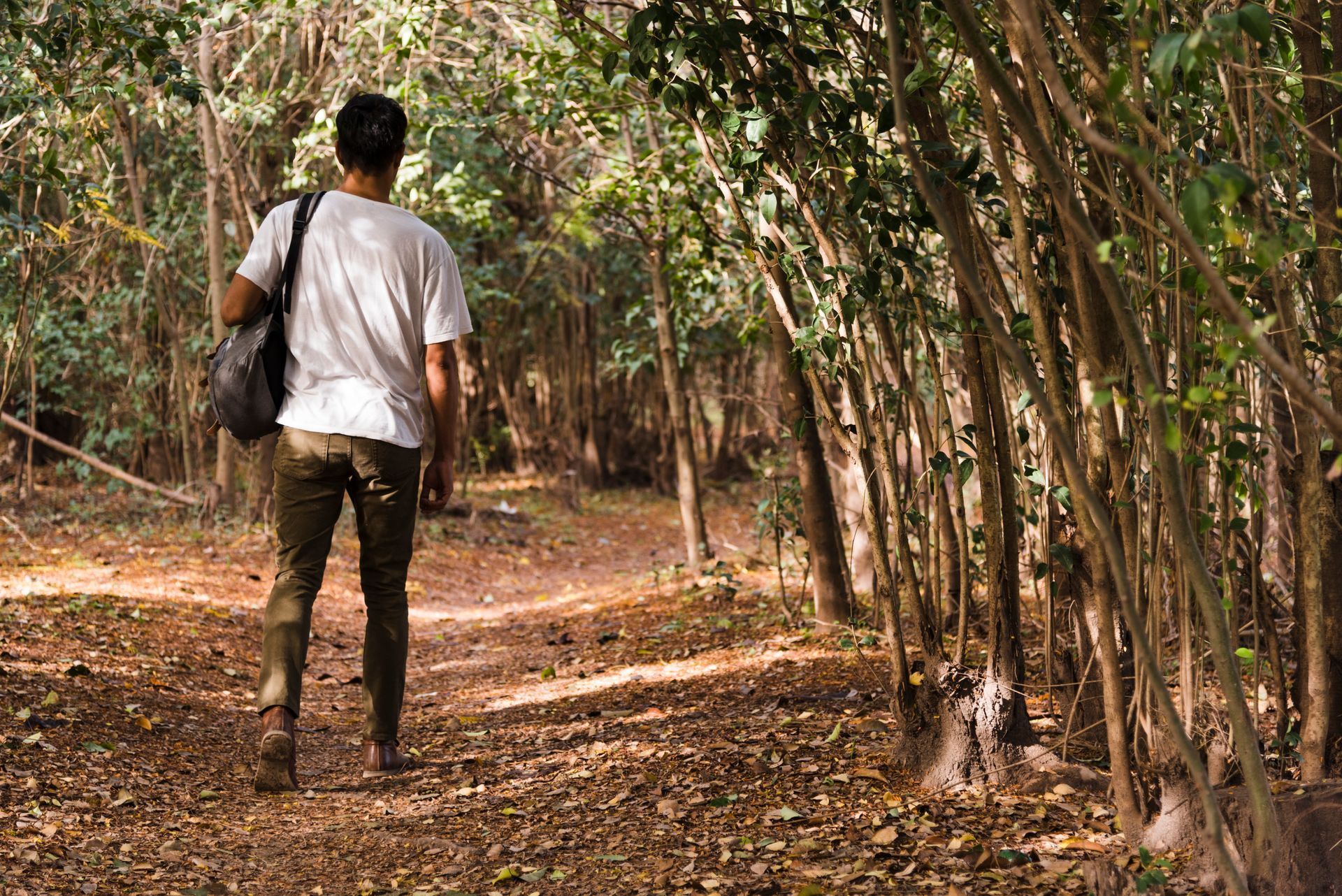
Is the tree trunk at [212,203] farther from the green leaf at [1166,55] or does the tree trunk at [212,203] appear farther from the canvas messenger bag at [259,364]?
the green leaf at [1166,55]

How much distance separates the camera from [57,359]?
36.9 feet

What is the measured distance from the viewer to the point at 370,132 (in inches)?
134

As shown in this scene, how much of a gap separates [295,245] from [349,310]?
0.25m

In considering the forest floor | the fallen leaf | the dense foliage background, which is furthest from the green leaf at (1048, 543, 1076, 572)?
the fallen leaf

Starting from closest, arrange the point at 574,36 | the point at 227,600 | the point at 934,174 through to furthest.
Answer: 1. the point at 934,174
2. the point at 574,36
3. the point at 227,600

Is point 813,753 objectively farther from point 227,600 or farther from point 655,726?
point 227,600

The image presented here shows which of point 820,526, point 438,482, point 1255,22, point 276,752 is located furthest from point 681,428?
point 1255,22

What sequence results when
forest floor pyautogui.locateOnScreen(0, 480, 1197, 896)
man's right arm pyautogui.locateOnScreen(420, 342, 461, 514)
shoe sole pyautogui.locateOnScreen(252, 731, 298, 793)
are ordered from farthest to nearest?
man's right arm pyautogui.locateOnScreen(420, 342, 461, 514)
shoe sole pyautogui.locateOnScreen(252, 731, 298, 793)
forest floor pyautogui.locateOnScreen(0, 480, 1197, 896)

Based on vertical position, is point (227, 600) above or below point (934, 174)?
below

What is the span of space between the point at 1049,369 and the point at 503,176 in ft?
36.7

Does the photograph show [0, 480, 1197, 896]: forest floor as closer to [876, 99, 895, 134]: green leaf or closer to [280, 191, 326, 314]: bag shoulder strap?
[280, 191, 326, 314]: bag shoulder strap

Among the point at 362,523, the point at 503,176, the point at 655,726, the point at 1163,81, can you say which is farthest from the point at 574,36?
the point at 503,176

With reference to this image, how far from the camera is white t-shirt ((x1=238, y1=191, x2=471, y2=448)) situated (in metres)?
3.36

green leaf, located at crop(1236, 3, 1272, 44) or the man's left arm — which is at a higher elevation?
green leaf, located at crop(1236, 3, 1272, 44)
